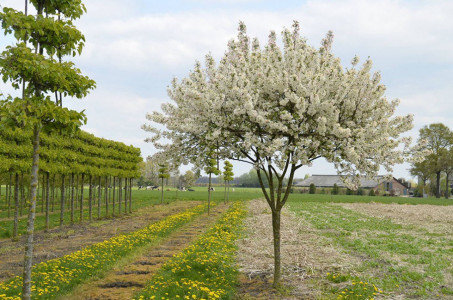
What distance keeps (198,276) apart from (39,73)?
25.0 feet

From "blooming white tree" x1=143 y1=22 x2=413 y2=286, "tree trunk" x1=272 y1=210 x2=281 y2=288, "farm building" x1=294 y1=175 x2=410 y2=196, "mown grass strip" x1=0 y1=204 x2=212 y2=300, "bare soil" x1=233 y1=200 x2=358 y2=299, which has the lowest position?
"farm building" x1=294 y1=175 x2=410 y2=196

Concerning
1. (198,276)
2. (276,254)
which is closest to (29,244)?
(198,276)

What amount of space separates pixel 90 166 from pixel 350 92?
952 inches

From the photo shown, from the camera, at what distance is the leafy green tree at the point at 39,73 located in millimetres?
7698

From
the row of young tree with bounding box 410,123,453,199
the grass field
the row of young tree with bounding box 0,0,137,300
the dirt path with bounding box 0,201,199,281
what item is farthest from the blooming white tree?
the row of young tree with bounding box 410,123,453,199

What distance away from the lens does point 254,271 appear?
41.7ft

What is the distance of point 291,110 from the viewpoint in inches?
408

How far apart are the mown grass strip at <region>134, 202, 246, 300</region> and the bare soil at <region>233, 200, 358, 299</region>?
0.50m

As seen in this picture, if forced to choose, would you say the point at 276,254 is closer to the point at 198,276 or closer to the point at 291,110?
the point at 198,276

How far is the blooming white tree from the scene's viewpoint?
9.68 meters

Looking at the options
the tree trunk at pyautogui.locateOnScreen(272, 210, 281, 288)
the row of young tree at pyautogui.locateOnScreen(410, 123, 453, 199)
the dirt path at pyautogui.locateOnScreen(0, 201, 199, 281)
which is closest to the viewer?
the tree trunk at pyautogui.locateOnScreen(272, 210, 281, 288)

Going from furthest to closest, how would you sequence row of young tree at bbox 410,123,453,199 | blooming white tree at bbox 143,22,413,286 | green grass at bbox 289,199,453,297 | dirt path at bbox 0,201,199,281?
row of young tree at bbox 410,123,453,199
dirt path at bbox 0,201,199,281
green grass at bbox 289,199,453,297
blooming white tree at bbox 143,22,413,286

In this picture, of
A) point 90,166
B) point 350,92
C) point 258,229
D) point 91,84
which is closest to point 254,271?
point 350,92

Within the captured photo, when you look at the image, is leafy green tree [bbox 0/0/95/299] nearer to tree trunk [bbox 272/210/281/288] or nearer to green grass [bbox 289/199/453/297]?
tree trunk [bbox 272/210/281/288]
